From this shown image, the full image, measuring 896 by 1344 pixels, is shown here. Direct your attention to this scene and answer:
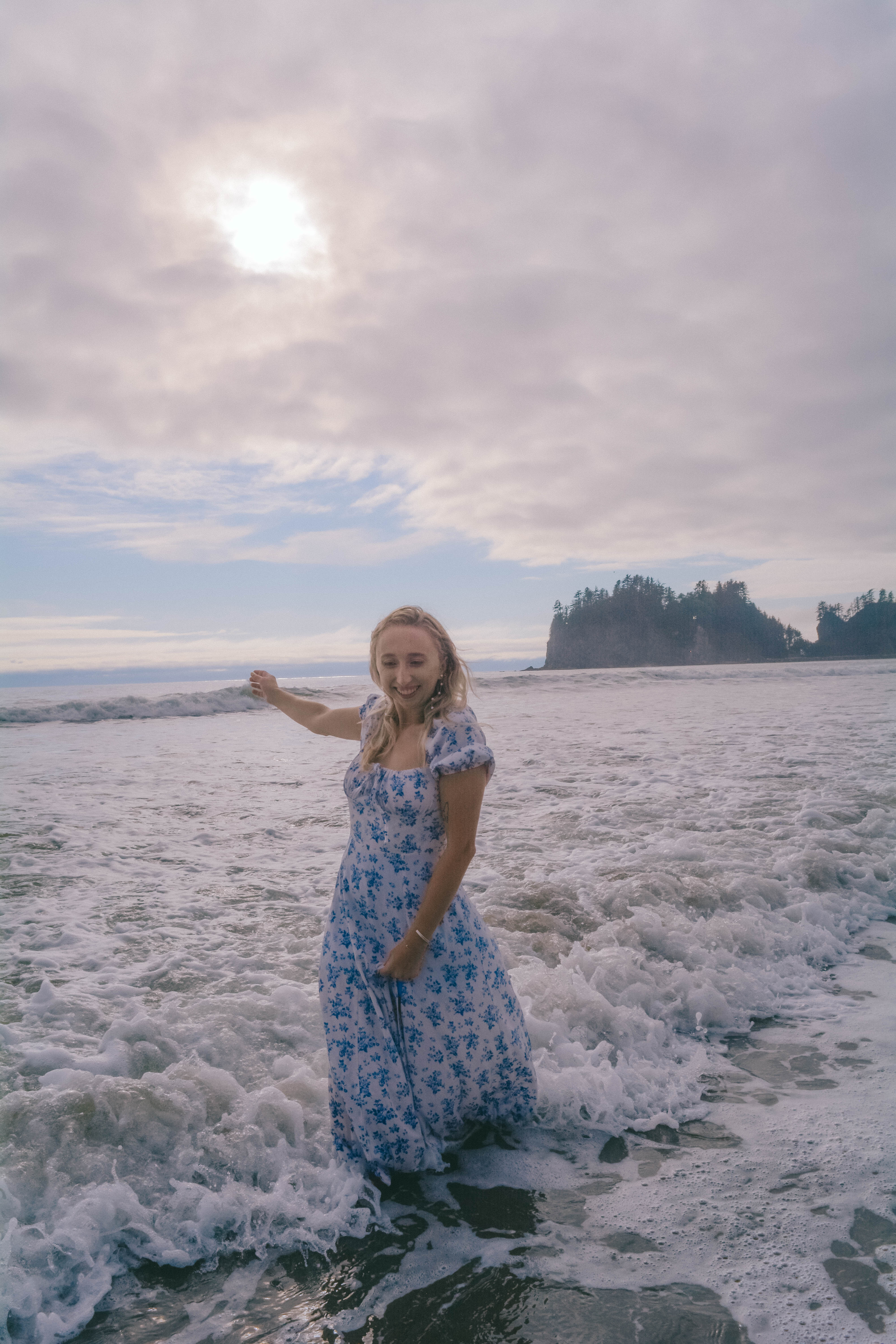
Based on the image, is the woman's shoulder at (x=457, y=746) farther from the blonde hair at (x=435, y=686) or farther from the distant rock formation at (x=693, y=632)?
the distant rock formation at (x=693, y=632)

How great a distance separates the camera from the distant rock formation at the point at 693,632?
64125 mm

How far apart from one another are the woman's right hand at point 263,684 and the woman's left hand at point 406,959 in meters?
1.50

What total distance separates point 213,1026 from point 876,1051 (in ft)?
10.9

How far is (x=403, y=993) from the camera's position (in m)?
2.77

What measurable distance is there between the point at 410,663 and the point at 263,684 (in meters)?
1.21

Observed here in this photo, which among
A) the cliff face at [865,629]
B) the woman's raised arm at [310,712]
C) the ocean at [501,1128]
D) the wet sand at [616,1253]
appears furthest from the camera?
the cliff face at [865,629]

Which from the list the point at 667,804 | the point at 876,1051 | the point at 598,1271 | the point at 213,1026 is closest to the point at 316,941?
the point at 213,1026

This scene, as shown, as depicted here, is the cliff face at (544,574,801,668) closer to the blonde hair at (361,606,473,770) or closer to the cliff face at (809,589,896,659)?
the cliff face at (809,589,896,659)

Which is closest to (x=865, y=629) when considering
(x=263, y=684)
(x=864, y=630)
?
(x=864, y=630)

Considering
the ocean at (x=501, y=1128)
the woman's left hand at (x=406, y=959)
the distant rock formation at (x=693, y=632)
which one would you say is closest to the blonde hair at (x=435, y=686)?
the woman's left hand at (x=406, y=959)

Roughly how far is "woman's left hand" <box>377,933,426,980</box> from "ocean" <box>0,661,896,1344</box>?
758 mm

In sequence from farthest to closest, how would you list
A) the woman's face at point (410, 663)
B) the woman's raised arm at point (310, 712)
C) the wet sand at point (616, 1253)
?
the woman's raised arm at point (310, 712), the woman's face at point (410, 663), the wet sand at point (616, 1253)

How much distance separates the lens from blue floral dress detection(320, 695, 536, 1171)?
271 cm

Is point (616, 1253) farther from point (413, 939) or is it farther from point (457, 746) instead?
point (457, 746)
